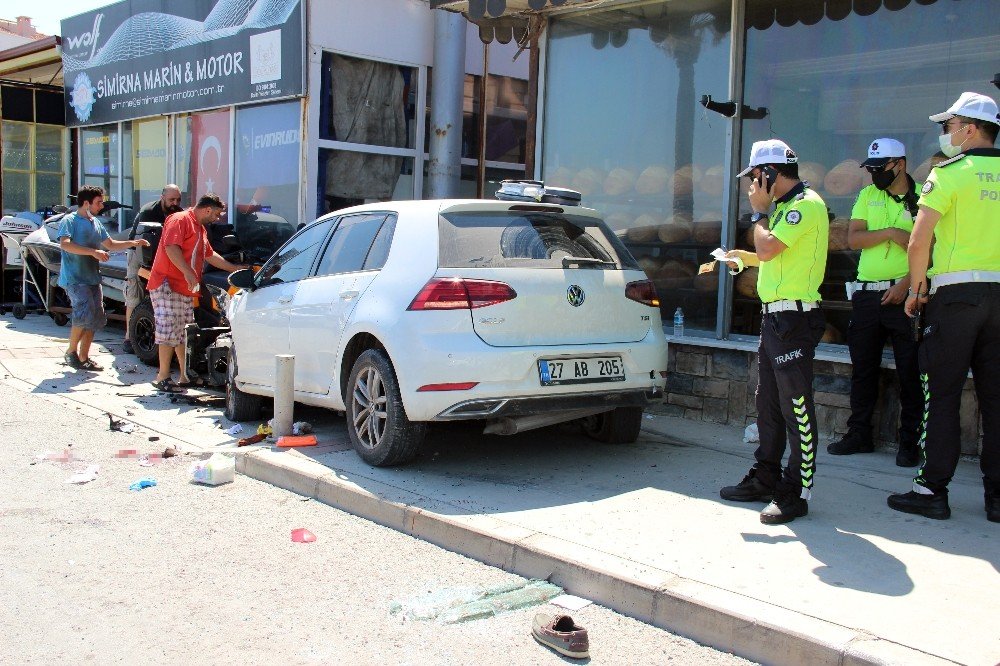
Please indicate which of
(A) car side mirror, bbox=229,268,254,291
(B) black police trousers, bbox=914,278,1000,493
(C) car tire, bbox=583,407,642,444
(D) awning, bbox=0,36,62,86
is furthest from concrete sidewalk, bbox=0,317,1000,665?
(D) awning, bbox=0,36,62,86

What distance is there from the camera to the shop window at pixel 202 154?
1327cm

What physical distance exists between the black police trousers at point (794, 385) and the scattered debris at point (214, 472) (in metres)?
3.45

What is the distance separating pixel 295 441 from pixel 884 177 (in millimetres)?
4400

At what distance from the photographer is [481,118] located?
490 inches

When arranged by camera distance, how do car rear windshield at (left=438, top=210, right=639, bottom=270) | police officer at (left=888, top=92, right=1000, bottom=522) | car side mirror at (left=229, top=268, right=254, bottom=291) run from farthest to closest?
car side mirror at (left=229, top=268, right=254, bottom=291) → car rear windshield at (left=438, top=210, right=639, bottom=270) → police officer at (left=888, top=92, right=1000, bottom=522)

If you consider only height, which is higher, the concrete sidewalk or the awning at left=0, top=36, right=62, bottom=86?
the awning at left=0, top=36, right=62, bottom=86

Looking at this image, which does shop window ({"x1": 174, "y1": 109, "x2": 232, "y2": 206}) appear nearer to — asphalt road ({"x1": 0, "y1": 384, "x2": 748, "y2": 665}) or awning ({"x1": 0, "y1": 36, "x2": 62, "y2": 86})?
awning ({"x1": 0, "y1": 36, "x2": 62, "y2": 86})

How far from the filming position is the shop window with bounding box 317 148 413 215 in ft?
37.9

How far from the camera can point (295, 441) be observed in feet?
22.1

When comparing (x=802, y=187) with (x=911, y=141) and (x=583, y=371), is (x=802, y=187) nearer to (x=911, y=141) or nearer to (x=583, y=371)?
(x=583, y=371)

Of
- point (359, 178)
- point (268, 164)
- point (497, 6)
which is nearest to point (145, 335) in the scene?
point (268, 164)

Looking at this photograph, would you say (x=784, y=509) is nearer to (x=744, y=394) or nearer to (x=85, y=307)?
Result: (x=744, y=394)

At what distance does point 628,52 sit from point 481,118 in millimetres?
3932

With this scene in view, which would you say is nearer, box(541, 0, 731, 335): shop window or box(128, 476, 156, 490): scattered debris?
box(128, 476, 156, 490): scattered debris
